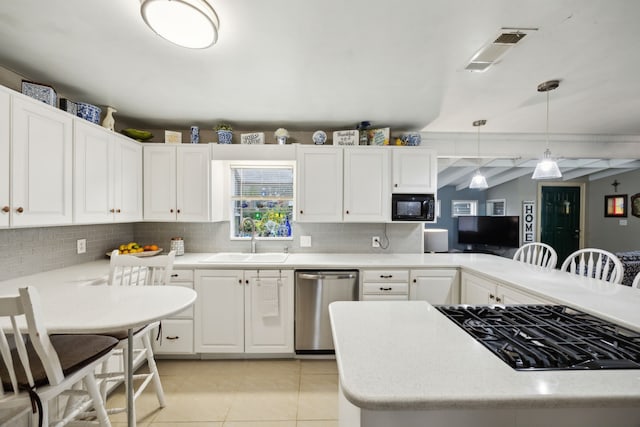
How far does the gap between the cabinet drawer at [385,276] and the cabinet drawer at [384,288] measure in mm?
38

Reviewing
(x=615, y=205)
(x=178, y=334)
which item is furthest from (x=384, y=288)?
(x=615, y=205)

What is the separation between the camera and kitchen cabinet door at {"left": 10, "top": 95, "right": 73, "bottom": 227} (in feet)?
5.21

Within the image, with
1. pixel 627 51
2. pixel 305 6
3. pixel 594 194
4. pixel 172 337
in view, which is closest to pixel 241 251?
pixel 172 337

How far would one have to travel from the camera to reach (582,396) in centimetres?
66

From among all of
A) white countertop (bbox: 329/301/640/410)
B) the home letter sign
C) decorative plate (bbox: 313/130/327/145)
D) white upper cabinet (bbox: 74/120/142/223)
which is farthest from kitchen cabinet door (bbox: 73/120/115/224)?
the home letter sign

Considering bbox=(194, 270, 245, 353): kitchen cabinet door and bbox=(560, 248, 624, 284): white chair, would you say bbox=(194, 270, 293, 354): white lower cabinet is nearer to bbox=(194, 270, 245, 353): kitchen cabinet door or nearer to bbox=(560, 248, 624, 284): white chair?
bbox=(194, 270, 245, 353): kitchen cabinet door

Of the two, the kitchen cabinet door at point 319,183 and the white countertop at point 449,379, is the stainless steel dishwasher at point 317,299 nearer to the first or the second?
the kitchen cabinet door at point 319,183

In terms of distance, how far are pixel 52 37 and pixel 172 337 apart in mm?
2387

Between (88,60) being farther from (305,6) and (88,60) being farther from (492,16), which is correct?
(492,16)

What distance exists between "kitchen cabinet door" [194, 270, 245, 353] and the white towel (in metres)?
0.18

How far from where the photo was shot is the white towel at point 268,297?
2.54m

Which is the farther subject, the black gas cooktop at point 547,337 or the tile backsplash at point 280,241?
the tile backsplash at point 280,241

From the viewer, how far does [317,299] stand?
2555mm

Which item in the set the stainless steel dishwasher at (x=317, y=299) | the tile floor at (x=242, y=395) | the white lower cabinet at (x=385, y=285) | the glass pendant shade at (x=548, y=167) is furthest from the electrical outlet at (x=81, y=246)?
the glass pendant shade at (x=548, y=167)
